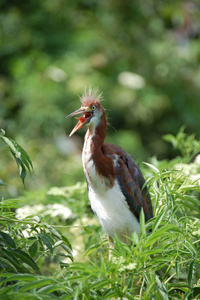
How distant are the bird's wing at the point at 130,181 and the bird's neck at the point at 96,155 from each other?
4 centimetres

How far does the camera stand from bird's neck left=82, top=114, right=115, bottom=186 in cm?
156

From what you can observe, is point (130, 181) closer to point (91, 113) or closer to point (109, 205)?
point (109, 205)

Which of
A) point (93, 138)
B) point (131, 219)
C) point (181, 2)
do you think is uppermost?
point (181, 2)

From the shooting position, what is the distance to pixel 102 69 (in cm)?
459

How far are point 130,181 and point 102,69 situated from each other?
310 centimetres

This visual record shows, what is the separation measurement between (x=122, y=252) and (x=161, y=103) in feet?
12.2

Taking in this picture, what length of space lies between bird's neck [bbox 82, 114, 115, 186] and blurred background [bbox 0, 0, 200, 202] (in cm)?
228

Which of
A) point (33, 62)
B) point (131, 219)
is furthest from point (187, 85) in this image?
point (131, 219)

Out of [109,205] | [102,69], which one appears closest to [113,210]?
[109,205]

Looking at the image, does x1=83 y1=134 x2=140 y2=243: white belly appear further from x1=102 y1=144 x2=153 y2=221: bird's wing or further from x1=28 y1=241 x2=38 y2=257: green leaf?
x1=28 y1=241 x2=38 y2=257: green leaf

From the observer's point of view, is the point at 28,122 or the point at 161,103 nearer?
the point at 28,122

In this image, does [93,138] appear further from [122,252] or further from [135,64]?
[135,64]

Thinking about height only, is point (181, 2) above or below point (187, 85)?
above

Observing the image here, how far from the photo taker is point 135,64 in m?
4.76
